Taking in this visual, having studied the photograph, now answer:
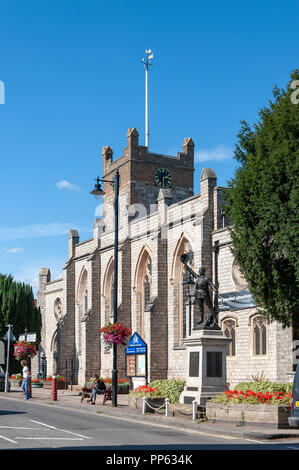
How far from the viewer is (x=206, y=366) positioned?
21016mm

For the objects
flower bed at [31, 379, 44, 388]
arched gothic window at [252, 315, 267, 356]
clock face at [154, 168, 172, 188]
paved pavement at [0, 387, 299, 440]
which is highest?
clock face at [154, 168, 172, 188]

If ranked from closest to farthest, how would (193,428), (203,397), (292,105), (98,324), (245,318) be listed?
(193,428), (203,397), (292,105), (245,318), (98,324)

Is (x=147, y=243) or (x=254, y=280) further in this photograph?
(x=147, y=243)

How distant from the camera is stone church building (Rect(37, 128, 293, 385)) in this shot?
2897 cm

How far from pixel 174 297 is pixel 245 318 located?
6.07m

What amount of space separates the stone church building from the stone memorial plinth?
9.40ft

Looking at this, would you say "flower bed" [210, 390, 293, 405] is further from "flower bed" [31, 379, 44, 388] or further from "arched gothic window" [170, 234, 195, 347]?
"flower bed" [31, 379, 44, 388]

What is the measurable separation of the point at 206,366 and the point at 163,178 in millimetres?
35324

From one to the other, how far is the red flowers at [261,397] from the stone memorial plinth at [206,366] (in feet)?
8.69

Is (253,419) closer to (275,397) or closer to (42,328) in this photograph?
(275,397)

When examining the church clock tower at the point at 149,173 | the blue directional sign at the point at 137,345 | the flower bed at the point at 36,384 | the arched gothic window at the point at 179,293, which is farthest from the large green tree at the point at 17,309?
the blue directional sign at the point at 137,345

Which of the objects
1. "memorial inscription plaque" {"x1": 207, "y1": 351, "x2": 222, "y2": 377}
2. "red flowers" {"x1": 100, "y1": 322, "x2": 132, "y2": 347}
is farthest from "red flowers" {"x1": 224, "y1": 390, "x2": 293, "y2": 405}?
"red flowers" {"x1": 100, "y1": 322, "x2": 132, "y2": 347}
